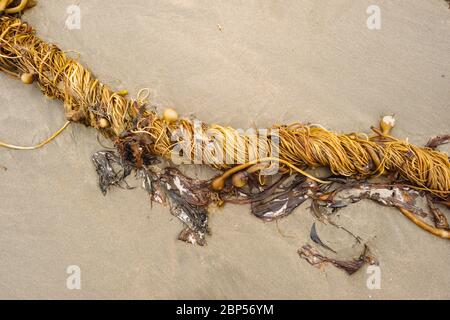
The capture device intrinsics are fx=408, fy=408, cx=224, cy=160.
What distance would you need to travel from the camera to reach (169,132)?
221 centimetres

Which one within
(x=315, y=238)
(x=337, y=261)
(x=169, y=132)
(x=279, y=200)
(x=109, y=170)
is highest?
(x=169, y=132)

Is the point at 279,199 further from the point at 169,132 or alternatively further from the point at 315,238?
the point at 169,132

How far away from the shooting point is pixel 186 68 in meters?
2.32

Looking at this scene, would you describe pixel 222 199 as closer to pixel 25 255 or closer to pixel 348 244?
pixel 348 244

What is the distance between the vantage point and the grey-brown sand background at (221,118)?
223 centimetres

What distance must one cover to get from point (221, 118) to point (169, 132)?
0.30 metres

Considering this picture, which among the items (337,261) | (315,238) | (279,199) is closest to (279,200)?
(279,199)

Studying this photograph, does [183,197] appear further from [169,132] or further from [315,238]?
[315,238]

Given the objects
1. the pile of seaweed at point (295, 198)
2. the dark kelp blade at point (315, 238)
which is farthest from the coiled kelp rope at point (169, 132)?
the dark kelp blade at point (315, 238)

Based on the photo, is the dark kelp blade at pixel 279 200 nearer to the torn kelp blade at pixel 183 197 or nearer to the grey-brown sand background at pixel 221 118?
the grey-brown sand background at pixel 221 118

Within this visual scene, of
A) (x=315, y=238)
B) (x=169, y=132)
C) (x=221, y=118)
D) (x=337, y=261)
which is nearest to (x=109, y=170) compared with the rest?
(x=169, y=132)

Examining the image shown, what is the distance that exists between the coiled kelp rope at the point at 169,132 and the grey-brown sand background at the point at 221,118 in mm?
101

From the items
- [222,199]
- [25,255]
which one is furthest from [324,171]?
[25,255]

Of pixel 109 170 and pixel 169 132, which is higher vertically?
pixel 169 132
